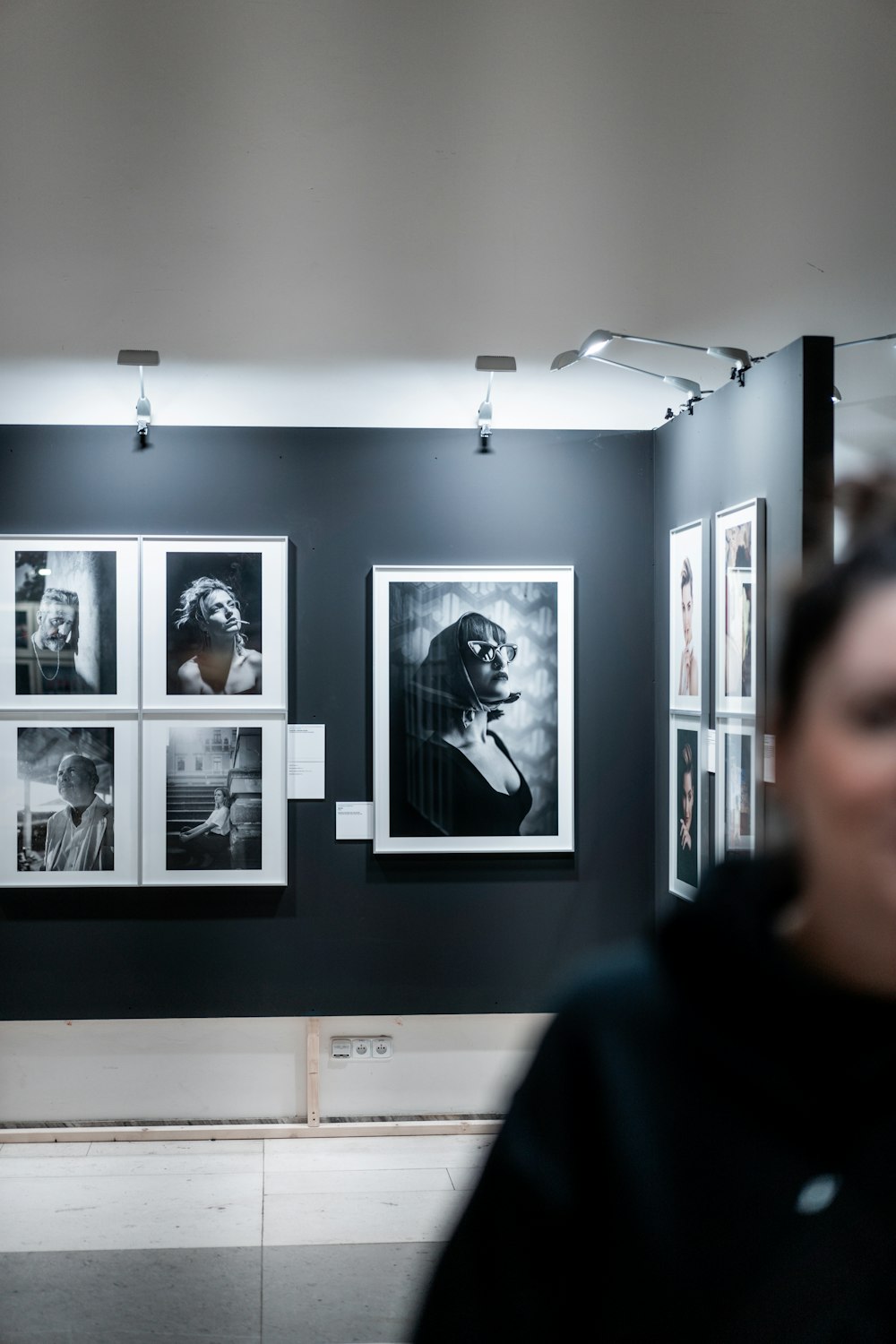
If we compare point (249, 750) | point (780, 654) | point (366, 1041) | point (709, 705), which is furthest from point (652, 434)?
point (780, 654)

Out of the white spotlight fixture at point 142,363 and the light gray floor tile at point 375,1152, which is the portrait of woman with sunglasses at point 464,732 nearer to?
the light gray floor tile at point 375,1152

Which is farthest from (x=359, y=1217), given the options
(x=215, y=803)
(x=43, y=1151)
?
(x=215, y=803)

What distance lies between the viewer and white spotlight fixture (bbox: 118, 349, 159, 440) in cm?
459

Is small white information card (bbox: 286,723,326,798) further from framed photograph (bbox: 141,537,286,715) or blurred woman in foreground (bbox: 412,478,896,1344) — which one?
blurred woman in foreground (bbox: 412,478,896,1344)

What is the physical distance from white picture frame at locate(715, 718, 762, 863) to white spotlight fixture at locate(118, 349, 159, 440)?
100 inches

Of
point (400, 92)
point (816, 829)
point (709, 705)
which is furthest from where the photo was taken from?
point (400, 92)

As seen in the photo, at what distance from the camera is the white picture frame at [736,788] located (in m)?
3.95

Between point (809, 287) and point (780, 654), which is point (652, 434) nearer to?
point (809, 287)

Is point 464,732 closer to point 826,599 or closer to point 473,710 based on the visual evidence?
point 473,710

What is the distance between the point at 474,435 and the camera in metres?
5.14

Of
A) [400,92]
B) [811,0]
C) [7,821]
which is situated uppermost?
[811,0]

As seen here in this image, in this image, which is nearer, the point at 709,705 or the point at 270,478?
the point at 709,705

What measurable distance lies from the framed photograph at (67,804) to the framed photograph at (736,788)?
2379mm

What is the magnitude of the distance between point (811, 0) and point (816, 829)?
5.37 metres
